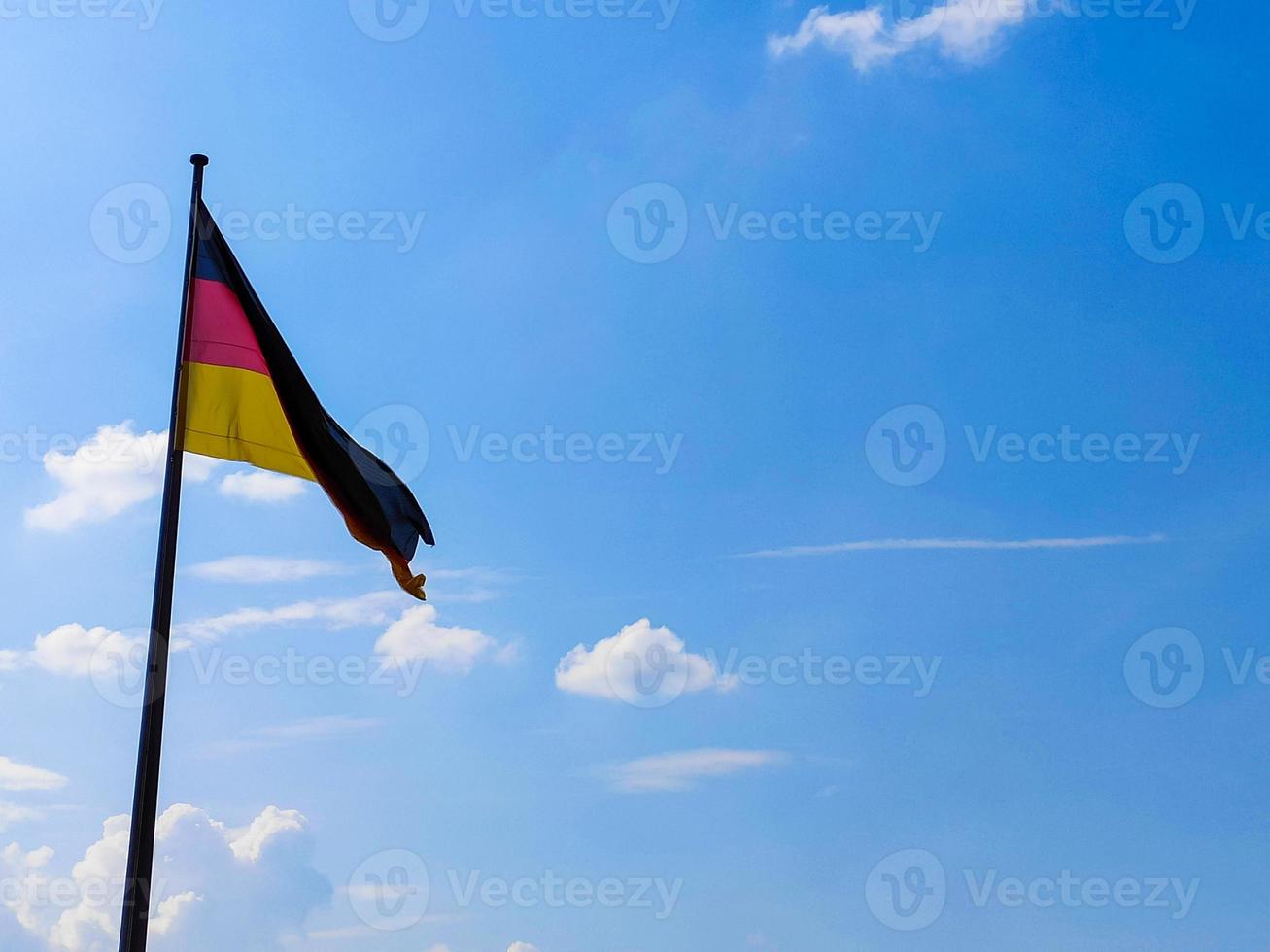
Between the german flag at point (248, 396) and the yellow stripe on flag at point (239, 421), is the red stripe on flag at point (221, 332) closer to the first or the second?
the german flag at point (248, 396)

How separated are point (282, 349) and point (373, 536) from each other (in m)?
3.07

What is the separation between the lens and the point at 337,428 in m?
21.0

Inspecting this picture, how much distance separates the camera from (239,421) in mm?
18828

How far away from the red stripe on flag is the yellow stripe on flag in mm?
124

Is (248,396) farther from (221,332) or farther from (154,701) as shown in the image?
(154,701)

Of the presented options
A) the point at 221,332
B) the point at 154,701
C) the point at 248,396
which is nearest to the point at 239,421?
the point at 248,396

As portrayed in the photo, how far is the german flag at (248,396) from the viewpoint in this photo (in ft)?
60.8

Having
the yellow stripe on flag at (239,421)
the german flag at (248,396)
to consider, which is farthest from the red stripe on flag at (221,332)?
the yellow stripe on flag at (239,421)

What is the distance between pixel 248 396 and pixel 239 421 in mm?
382

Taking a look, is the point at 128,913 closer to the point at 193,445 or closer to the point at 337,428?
the point at 193,445

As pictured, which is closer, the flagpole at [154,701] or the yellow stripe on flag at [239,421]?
the flagpole at [154,701]

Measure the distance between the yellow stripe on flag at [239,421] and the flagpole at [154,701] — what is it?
0.92 ft

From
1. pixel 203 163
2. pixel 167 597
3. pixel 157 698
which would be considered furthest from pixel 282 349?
pixel 157 698

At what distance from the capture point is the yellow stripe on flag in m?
18.4
